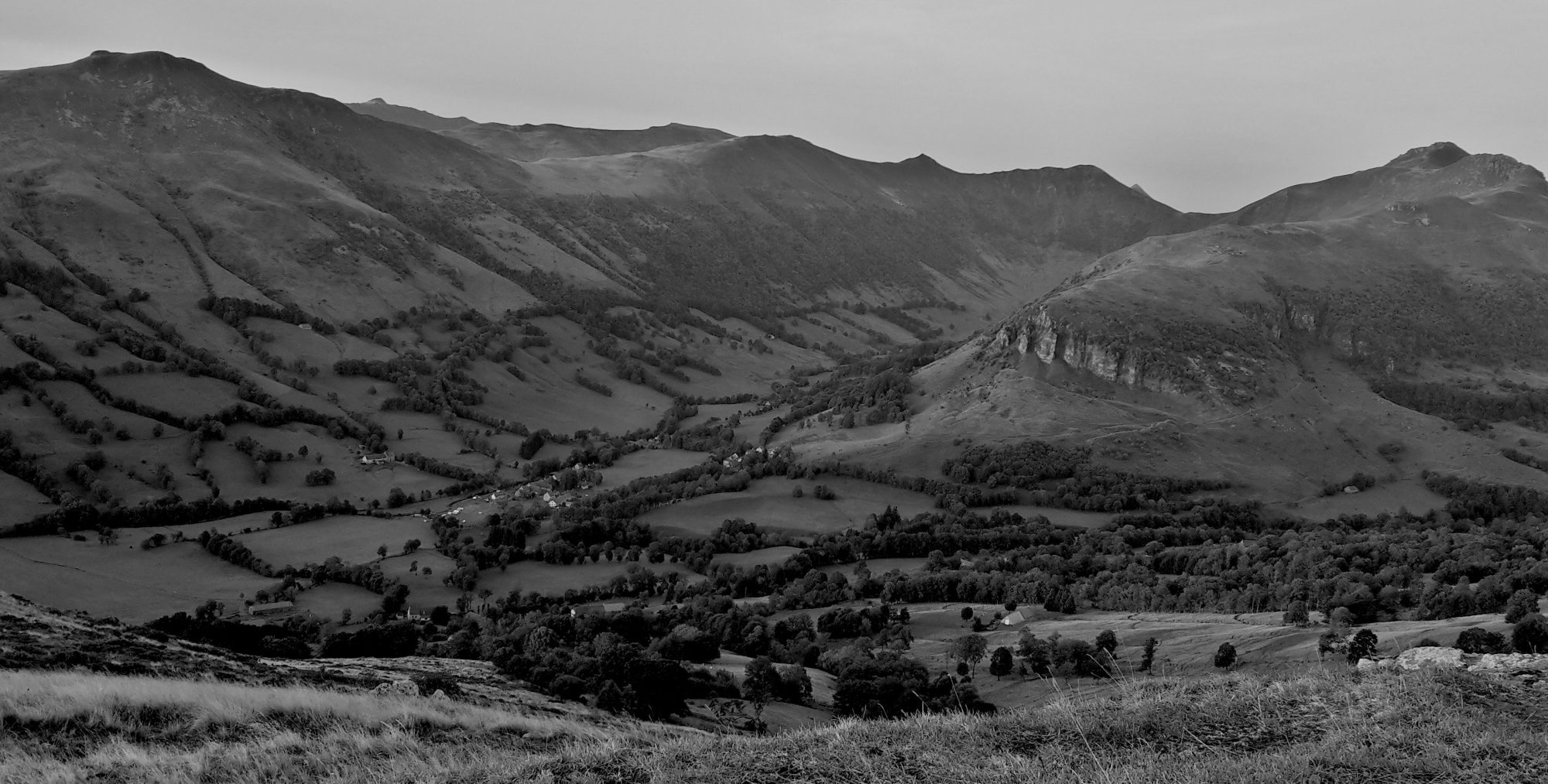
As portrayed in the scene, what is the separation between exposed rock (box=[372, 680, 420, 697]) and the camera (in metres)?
A: 30.6

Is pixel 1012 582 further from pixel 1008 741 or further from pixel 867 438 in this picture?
pixel 1008 741

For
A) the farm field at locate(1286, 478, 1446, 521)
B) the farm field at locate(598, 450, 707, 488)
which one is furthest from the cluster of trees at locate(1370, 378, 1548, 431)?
the farm field at locate(598, 450, 707, 488)

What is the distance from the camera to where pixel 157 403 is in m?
159

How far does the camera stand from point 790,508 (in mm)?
144875

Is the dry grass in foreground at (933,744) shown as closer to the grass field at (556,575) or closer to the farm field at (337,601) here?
the farm field at (337,601)

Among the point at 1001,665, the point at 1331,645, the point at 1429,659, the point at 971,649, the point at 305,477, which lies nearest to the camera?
the point at 1429,659

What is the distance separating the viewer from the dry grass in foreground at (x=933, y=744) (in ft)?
50.4

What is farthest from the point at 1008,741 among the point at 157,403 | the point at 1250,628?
the point at 157,403

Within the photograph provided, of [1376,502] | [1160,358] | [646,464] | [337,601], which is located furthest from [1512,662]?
[1160,358]

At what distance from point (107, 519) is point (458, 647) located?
86139 millimetres

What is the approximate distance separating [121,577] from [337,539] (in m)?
25.8

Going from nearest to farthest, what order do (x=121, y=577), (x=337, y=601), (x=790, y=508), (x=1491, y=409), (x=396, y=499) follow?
(x=337, y=601)
(x=121, y=577)
(x=790, y=508)
(x=396, y=499)
(x=1491, y=409)

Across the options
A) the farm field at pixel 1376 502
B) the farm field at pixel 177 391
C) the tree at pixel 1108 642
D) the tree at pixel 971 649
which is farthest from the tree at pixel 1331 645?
the farm field at pixel 177 391

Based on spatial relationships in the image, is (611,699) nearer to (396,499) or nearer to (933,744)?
(933,744)
